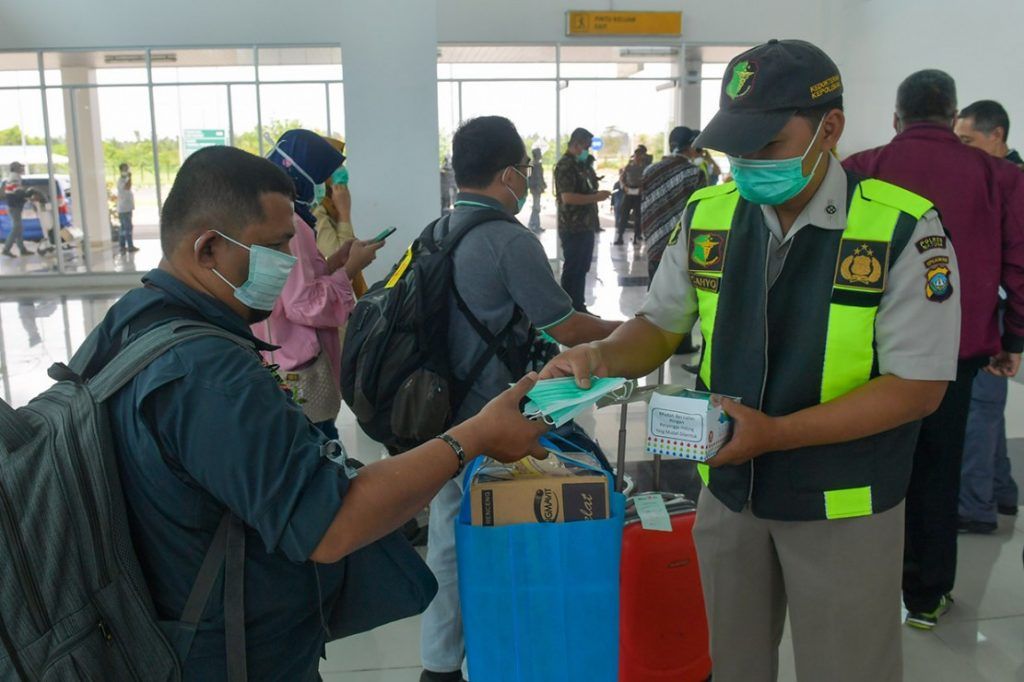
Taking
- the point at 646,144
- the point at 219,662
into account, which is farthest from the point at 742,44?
the point at 219,662

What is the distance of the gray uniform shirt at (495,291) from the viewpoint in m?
2.49

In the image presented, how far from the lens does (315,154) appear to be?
11.5ft

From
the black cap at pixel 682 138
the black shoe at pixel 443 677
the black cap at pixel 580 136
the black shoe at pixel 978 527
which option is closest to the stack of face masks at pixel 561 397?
the black shoe at pixel 443 677

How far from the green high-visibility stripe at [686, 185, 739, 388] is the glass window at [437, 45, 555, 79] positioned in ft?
36.3

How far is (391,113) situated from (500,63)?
5.55 m

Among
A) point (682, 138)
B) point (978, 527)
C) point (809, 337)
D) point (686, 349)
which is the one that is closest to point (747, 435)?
point (809, 337)

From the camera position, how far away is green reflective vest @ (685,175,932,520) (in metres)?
1.59

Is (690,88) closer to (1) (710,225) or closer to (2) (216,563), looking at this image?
(1) (710,225)

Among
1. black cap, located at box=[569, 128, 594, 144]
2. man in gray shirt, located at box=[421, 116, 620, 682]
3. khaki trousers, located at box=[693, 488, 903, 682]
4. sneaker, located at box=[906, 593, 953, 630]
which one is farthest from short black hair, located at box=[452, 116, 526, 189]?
black cap, located at box=[569, 128, 594, 144]

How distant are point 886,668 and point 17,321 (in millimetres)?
10173

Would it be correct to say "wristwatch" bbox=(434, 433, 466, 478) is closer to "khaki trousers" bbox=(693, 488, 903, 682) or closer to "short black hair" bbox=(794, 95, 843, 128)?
"khaki trousers" bbox=(693, 488, 903, 682)

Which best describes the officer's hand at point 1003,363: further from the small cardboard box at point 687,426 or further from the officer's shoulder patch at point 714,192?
the small cardboard box at point 687,426

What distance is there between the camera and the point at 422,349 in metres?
2.58

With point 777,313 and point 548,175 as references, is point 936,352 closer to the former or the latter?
point 777,313
